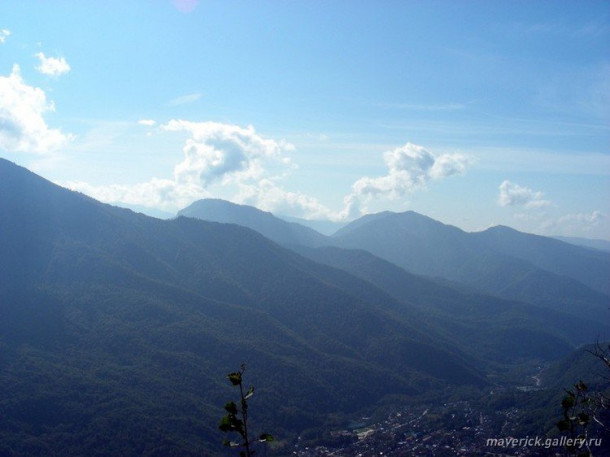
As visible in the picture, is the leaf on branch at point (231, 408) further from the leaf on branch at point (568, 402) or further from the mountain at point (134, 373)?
the mountain at point (134, 373)

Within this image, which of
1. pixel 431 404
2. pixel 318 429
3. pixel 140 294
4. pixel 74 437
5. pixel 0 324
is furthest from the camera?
pixel 140 294

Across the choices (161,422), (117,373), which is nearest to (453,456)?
(161,422)

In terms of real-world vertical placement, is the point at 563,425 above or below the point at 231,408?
above

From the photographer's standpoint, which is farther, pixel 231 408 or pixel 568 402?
pixel 568 402

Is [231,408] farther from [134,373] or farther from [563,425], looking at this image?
[134,373]

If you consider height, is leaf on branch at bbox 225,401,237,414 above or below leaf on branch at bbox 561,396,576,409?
below

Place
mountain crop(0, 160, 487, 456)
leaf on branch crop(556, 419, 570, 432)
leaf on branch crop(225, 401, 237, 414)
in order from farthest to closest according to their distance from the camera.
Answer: mountain crop(0, 160, 487, 456) → leaf on branch crop(556, 419, 570, 432) → leaf on branch crop(225, 401, 237, 414)

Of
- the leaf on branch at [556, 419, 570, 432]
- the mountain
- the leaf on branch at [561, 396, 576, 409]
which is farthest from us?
the mountain

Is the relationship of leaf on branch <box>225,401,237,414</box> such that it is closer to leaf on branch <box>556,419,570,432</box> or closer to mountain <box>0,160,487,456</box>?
leaf on branch <box>556,419,570,432</box>

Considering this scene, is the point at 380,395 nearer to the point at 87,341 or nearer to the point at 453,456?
the point at 453,456

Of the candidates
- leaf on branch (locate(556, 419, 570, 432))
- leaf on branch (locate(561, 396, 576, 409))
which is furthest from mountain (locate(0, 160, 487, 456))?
leaf on branch (locate(561, 396, 576, 409))

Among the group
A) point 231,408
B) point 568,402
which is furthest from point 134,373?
point 568,402
